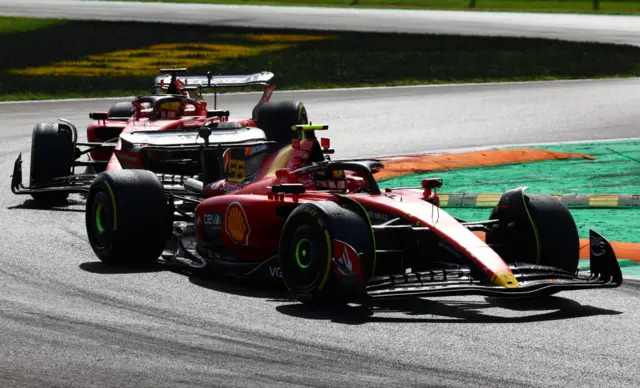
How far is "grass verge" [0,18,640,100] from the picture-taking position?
29.6 metres

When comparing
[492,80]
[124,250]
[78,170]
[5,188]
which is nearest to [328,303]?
[124,250]

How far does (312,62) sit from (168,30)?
9.71 meters

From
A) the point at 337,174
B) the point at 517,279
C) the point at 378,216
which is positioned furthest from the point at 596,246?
the point at 337,174

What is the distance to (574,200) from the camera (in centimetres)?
1382

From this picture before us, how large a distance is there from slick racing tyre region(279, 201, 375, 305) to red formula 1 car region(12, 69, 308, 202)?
370 centimetres

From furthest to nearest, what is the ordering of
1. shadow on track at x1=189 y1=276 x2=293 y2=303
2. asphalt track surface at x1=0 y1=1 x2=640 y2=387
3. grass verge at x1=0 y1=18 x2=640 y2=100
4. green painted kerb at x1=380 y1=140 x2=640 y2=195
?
grass verge at x1=0 y1=18 x2=640 y2=100 → green painted kerb at x1=380 y1=140 x2=640 y2=195 → shadow on track at x1=189 y1=276 x2=293 y2=303 → asphalt track surface at x1=0 y1=1 x2=640 y2=387

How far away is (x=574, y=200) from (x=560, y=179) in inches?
83.3

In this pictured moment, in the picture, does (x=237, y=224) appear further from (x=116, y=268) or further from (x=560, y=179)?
(x=560, y=179)

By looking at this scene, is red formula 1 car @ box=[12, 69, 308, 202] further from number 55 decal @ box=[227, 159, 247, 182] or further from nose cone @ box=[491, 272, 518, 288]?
nose cone @ box=[491, 272, 518, 288]

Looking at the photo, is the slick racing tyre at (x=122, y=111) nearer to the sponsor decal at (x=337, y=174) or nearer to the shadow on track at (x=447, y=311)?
the sponsor decal at (x=337, y=174)

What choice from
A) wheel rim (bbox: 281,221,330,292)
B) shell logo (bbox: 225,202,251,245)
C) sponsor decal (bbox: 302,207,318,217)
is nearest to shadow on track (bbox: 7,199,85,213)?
shell logo (bbox: 225,202,251,245)

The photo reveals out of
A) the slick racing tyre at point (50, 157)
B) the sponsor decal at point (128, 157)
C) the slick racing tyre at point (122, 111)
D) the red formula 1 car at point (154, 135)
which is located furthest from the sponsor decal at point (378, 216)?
the slick racing tyre at point (122, 111)

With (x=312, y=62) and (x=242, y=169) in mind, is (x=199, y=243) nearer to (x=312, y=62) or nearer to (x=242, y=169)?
(x=242, y=169)

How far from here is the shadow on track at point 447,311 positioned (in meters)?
8.76
